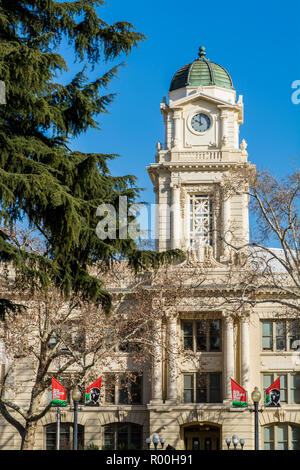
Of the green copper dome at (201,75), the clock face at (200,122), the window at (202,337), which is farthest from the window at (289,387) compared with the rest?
the green copper dome at (201,75)

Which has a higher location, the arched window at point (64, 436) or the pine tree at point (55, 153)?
the pine tree at point (55, 153)

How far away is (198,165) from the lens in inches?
2048

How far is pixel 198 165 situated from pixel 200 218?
337cm

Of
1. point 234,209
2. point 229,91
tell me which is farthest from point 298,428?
point 229,91

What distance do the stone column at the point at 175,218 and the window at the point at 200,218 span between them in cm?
103

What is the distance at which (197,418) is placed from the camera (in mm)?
48531

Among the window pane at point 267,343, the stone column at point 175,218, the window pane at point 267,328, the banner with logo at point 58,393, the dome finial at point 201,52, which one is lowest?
the banner with logo at point 58,393

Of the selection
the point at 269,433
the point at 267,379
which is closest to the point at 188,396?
the point at 267,379

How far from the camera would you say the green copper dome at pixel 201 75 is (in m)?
54.2

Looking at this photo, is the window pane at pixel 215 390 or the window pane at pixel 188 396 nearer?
the window pane at pixel 215 390

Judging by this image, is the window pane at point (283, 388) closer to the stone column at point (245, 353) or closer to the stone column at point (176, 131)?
the stone column at point (245, 353)

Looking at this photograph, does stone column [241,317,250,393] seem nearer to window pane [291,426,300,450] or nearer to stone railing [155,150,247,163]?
window pane [291,426,300,450]

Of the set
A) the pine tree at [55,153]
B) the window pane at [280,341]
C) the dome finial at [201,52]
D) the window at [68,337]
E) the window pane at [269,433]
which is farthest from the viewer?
the dome finial at [201,52]

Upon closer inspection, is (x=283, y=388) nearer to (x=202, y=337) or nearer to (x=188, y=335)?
(x=202, y=337)
